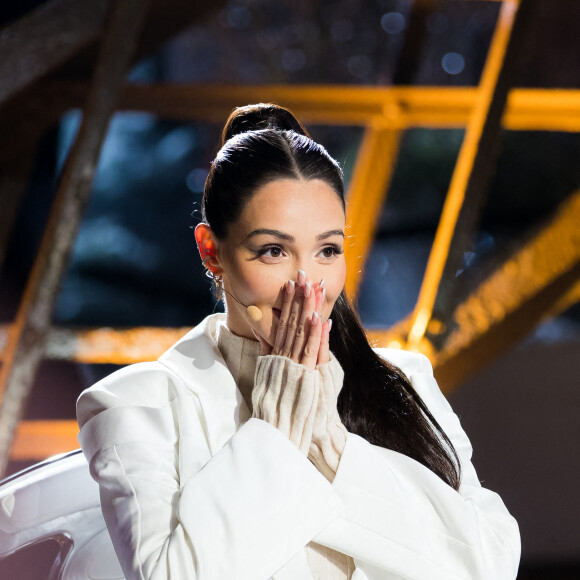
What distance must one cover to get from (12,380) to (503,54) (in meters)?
1.51

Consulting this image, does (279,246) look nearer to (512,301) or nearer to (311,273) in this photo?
(311,273)

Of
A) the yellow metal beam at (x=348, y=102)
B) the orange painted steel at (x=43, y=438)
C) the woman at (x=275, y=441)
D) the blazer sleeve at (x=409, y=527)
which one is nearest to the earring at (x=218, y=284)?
the woman at (x=275, y=441)

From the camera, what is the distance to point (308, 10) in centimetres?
284

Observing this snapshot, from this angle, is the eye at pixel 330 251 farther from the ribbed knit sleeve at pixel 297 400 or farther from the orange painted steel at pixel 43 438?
the orange painted steel at pixel 43 438

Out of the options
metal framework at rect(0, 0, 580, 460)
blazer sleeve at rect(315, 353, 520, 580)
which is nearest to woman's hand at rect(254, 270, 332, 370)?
blazer sleeve at rect(315, 353, 520, 580)

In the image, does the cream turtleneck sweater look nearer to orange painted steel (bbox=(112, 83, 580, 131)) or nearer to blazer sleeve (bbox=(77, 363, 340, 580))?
blazer sleeve (bbox=(77, 363, 340, 580))

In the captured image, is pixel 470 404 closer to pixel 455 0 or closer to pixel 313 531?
pixel 455 0

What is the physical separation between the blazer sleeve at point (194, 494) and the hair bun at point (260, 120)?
40cm

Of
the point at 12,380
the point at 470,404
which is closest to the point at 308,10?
the point at 470,404

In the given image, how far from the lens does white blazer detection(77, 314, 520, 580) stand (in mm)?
844

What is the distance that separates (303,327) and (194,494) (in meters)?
0.22

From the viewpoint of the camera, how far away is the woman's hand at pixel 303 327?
2.97ft

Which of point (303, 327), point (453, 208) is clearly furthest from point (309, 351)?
point (453, 208)

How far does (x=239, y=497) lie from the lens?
0.86 metres
